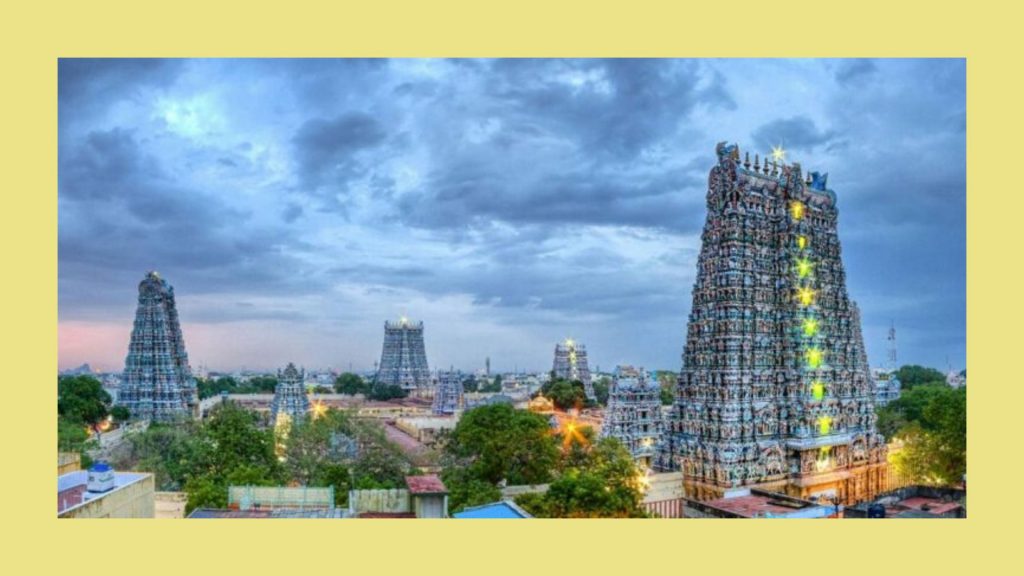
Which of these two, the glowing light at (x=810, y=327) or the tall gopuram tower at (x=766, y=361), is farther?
the glowing light at (x=810, y=327)

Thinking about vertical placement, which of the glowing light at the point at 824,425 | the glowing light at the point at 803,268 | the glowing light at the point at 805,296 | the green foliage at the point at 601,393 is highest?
the glowing light at the point at 803,268

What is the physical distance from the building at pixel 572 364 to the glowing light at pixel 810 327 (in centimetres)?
3279

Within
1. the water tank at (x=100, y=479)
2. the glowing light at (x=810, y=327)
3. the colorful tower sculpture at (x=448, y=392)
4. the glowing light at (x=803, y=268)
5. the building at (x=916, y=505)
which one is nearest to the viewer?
the water tank at (x=100, y=479)

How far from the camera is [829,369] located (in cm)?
2298

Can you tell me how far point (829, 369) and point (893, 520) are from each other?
689 cm

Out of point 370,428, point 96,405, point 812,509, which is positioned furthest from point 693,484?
point 96,405

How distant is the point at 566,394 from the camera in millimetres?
50688

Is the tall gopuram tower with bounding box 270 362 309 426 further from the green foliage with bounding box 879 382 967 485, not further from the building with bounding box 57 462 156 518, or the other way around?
the green foliage with bounding box 879 382 967 485

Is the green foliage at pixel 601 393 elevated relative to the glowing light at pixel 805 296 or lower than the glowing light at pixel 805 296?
lower

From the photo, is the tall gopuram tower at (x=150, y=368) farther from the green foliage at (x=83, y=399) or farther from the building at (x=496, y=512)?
the building at (x=496, y=512)

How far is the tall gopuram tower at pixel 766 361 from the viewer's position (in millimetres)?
21469

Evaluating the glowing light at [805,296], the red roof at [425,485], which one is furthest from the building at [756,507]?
the red roof at [425,485]

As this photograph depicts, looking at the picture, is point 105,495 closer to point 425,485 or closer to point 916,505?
point 425,485

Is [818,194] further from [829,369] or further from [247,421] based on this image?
[247,421]
